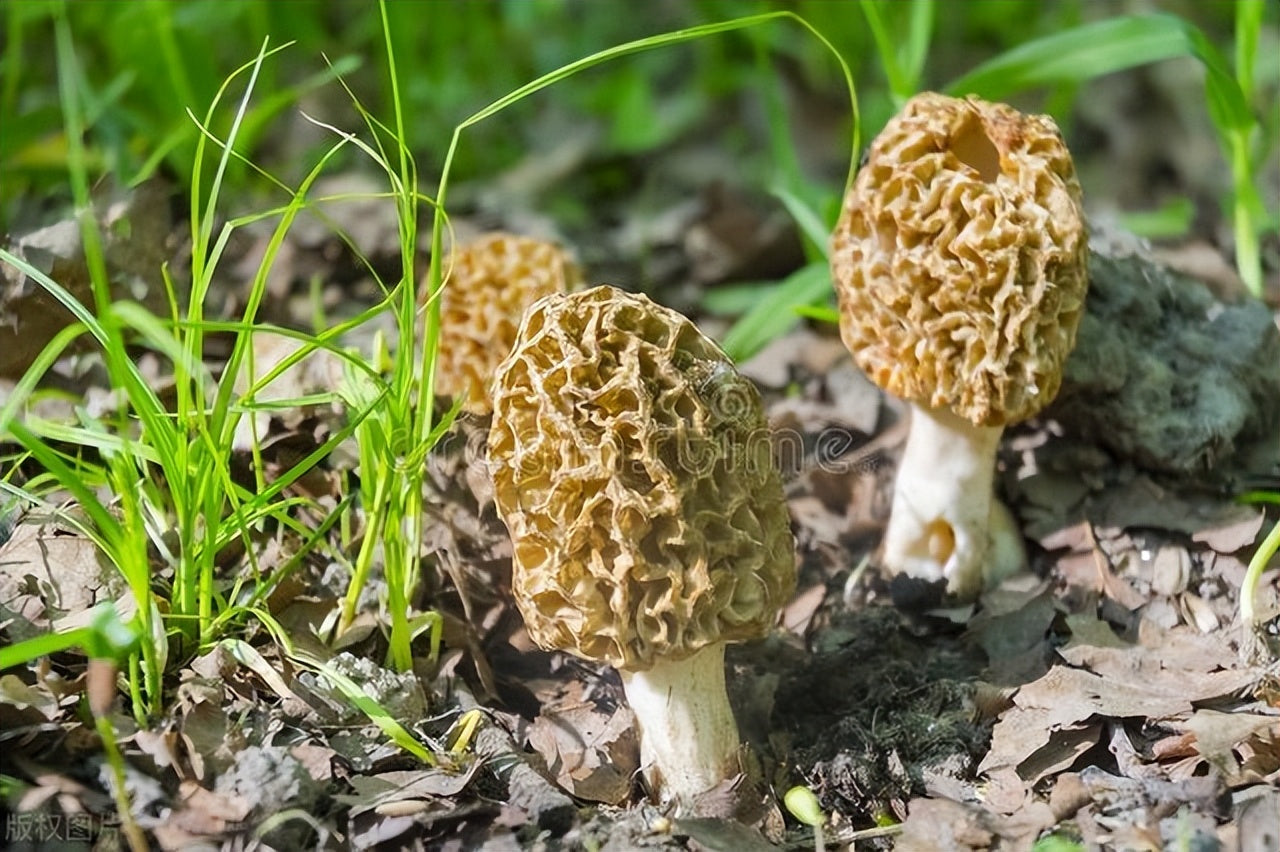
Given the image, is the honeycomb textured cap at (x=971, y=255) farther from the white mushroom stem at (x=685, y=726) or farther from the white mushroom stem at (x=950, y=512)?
the white mushroom stem at (x=685, y=726)

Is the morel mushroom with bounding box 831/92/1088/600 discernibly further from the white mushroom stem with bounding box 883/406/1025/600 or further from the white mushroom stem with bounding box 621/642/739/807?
the white mushroom stem with bounding box 621/642/739/807

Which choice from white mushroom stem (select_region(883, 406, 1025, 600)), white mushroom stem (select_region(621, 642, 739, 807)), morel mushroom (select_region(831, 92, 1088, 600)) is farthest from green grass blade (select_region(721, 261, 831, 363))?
white mushroom stem (select_region(621, 642, 739, 807))

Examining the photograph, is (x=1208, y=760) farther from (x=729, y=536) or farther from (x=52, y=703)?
(x=52, y=703)

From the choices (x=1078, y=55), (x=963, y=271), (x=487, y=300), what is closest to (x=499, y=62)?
(x=487, y=300)

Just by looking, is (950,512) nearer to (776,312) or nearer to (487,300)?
(776,312)

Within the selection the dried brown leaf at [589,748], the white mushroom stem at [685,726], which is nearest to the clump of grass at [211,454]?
the dried brown leaf at [589,748]
